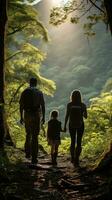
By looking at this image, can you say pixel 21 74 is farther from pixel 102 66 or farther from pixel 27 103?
pixel 102 66

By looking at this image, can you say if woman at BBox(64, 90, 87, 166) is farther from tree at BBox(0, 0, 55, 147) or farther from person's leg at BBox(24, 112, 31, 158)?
tree at BBox(0, 0, 55, 147)

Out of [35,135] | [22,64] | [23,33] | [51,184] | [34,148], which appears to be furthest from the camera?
[22,64]

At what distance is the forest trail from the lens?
6.39m

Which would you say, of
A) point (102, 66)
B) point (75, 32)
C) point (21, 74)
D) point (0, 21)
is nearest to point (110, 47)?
point (102, 66)

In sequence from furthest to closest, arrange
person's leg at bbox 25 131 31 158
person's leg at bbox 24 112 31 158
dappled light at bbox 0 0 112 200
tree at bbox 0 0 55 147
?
tree at bbox 0 0 55 147
person's leg at bbox 25 131 31 158
person's leg at bbox 24 112 31 158
dappled light at bbox 0 0 112 200

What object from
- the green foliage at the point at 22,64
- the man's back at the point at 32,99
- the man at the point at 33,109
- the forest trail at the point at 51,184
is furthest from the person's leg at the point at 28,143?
the green foliage at the point at 22,64

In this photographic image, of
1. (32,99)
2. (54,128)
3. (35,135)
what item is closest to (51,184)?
(35,135)

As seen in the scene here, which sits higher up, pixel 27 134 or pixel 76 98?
pixel 76 98

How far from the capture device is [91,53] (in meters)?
114

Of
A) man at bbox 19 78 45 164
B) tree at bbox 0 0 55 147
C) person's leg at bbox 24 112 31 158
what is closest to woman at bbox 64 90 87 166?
man at bbox 19 78 45 164

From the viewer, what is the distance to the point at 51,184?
771cm

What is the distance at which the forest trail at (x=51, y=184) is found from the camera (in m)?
6.39

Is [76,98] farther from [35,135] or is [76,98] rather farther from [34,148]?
[34,148]

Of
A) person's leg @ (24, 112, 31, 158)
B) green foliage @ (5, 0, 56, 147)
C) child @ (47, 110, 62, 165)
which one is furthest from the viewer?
green foliage @ (5, 0, 56, 147)
